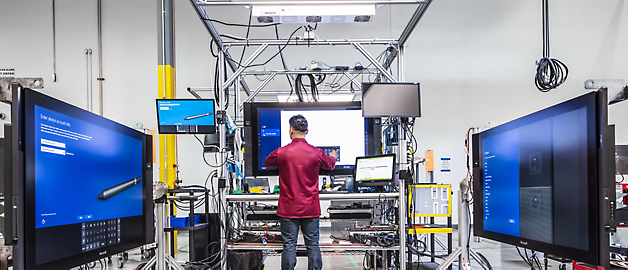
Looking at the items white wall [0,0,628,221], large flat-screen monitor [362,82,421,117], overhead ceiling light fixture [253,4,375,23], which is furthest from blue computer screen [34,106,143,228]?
white wall [0,0,628,221]

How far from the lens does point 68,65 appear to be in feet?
24.7

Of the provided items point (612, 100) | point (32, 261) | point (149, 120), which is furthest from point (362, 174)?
point (149, 120)

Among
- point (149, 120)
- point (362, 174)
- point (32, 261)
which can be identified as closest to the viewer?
point (32, 261)

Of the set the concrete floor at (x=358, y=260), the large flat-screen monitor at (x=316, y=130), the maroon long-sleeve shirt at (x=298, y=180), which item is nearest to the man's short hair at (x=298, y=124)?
the maroon long-sleeve shirt at (x=298, y=180)

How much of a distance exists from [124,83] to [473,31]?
22.3 ft

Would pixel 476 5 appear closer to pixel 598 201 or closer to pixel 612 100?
pixel 612 100

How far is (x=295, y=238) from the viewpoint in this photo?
123 inches

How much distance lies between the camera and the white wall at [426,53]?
24.8 ft

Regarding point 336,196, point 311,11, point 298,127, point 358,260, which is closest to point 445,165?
point 358,260

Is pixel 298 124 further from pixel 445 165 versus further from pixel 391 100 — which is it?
pixel 445 165

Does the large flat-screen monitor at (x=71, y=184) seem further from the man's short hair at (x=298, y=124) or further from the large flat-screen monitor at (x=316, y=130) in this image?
the large flat-screen monitor at (x=316, y=130)

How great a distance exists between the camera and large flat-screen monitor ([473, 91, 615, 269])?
891 mm

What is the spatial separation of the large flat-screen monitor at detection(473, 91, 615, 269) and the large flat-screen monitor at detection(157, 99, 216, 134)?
231 centimetres

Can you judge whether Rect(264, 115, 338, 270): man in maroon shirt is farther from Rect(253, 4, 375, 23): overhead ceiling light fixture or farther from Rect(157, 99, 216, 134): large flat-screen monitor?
Rect(253, 4, 375, 23): overhead ceiling light fixture
